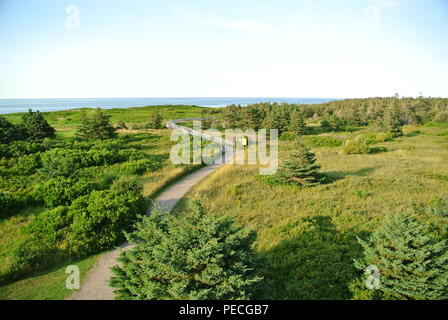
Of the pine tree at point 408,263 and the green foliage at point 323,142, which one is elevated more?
the green foliage at point 323,142

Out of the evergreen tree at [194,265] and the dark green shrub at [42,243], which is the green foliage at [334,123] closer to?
the dark green shrub at [42,243]

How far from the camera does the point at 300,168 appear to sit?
17.7 m

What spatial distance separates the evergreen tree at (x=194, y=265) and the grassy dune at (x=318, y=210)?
1.13 metres

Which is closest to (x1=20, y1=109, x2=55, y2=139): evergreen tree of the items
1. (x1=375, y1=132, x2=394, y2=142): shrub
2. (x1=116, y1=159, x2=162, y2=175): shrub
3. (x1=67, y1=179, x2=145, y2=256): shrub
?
(x1=116, y1=159, x2=162, y2=175): shrub

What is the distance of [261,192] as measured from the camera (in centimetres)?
1603

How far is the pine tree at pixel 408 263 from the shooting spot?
6188mm

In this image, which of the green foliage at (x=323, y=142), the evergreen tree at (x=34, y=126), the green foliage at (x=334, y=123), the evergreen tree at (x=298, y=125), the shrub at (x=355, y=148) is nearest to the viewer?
the shrub at (x=355, y=148)

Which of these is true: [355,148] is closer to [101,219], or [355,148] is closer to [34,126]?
[101,219]

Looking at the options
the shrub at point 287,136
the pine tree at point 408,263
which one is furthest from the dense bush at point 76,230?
the shrub at point 287,136

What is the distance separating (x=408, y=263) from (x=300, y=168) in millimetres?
11296

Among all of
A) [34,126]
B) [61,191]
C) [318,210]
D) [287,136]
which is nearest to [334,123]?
[287,136]
